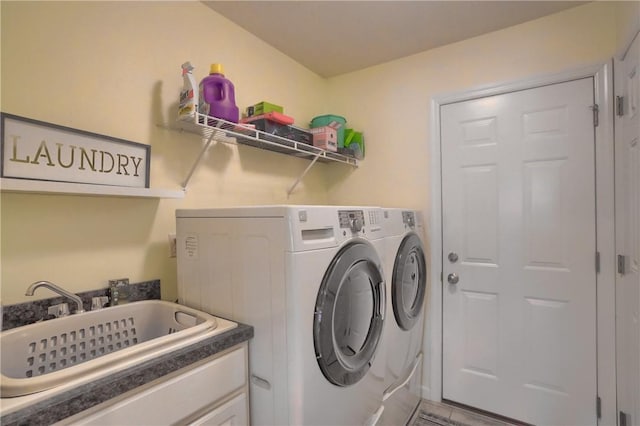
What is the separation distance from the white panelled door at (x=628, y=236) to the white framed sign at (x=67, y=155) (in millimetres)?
2196

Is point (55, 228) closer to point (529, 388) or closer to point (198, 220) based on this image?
point (198, 220)

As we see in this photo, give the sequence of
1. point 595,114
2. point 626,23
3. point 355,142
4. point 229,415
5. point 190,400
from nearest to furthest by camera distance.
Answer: point 190,400 < point 229,415 < point 626,23 < point 595,114 < point 355,142

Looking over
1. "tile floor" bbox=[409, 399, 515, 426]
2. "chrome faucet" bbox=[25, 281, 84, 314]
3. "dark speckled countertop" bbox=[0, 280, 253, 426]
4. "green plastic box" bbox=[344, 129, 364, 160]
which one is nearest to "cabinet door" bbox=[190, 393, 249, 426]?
"dark speckled countertop" bbox=[0, 280, 253, 426]

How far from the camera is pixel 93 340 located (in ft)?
3.92

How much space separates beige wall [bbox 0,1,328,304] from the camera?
3.67 ft

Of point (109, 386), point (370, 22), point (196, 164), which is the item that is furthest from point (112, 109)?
point (370, 22)

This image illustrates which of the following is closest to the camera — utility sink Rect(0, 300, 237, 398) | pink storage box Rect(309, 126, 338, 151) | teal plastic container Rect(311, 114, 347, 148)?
utility sink Rect(0, 300, 237, 398)

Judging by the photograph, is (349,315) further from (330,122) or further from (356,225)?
(330,122)

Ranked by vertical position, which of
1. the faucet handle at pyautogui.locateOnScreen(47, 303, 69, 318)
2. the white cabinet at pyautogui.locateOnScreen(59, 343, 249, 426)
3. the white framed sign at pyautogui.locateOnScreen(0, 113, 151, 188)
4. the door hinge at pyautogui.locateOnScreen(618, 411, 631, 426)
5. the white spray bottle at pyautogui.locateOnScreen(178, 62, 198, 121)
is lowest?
the door hinge at pyautogui.locateOnScreen(618, 411, 631, 426)

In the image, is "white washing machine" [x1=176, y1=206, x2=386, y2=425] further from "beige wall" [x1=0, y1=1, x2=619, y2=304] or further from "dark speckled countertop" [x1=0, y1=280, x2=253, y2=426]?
"beige wall" [x1=0, y1=1, x2=619, y2=304]

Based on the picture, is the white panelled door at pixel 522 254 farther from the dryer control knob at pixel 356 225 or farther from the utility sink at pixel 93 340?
the utility sink at pixel 93 340

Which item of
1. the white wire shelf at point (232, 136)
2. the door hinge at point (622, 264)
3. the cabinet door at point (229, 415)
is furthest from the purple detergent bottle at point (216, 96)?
the door hinge at point (622, 264)

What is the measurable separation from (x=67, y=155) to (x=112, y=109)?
1.03 ft

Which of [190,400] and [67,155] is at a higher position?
[67,155]
